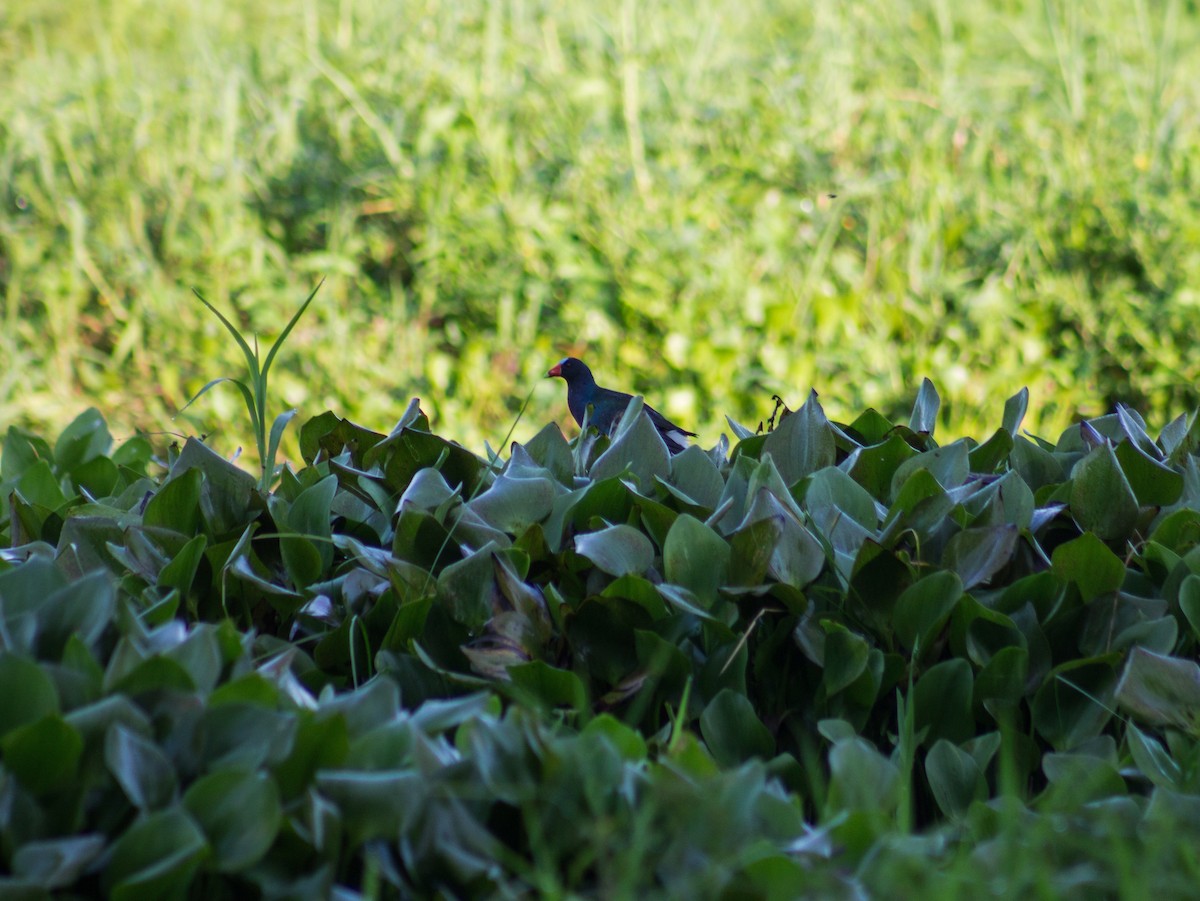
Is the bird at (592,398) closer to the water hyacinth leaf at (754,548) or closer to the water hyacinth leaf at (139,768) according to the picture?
the water hyacinth leaf at (754,548)

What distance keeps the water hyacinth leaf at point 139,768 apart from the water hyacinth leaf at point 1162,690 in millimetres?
1132

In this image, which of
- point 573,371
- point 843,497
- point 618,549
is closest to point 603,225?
point 573,371

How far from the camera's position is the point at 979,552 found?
5.85 ft

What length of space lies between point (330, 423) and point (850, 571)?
1026 millimetres

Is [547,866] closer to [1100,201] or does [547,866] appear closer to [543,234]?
[543,234]

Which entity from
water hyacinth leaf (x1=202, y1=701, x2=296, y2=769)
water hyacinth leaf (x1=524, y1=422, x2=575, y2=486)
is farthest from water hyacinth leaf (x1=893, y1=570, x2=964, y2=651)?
water hyacinth leaf (x1=202, y1=701, x2=296, y2=769)

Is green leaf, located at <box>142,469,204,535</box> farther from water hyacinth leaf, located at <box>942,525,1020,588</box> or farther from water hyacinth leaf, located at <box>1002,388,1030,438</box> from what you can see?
water hyacinth leaf, located at <box>1002,388,1030,438</box>

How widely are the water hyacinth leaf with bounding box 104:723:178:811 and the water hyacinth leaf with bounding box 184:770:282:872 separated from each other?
4cm

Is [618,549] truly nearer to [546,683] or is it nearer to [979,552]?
[546,683]

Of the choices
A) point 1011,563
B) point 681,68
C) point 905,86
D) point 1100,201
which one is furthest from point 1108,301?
point 1011,563

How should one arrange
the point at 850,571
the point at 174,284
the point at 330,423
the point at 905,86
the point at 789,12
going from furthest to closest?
the point at 789,12 < the point at 905,86 < the point at 174,284 < the point at 330,423 < the point at 850,571

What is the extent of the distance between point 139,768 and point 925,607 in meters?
1.01

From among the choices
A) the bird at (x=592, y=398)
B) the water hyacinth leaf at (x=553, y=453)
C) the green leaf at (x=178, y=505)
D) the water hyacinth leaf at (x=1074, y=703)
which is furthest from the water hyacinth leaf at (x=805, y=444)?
the bird at (x=592, y=398)

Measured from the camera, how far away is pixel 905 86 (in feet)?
20.7
